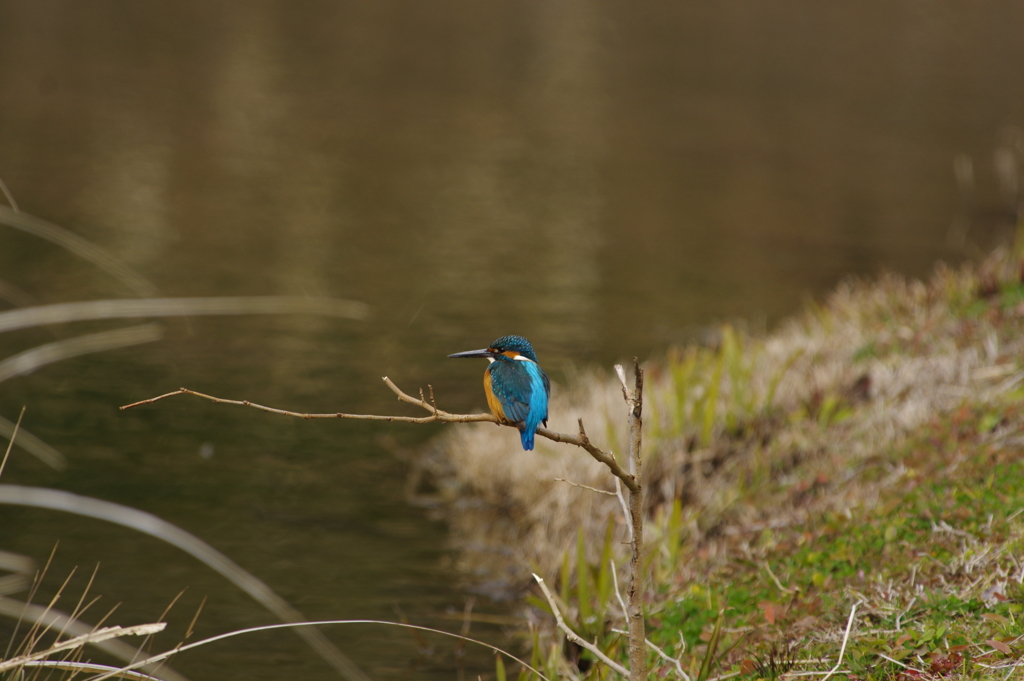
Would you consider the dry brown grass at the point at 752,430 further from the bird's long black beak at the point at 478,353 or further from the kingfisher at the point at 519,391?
the bird's long black beak at the point at 478,353

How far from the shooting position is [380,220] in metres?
23.5

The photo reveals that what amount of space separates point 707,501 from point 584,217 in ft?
60.0

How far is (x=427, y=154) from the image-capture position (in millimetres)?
31703

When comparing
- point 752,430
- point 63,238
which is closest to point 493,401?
point 63,238

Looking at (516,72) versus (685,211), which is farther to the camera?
(516,72)

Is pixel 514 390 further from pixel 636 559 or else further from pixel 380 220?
pixel 380 220

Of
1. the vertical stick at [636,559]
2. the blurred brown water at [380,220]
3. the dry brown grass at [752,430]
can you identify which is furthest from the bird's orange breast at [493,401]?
the blurred brown water at [380,220]

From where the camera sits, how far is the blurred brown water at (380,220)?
8.56 metres

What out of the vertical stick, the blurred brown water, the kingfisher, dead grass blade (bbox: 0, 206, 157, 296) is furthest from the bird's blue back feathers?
the blurred brown water

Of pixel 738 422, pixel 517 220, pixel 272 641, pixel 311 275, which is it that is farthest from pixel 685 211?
pixel 272 641

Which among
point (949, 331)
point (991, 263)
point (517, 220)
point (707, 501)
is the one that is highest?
point (517, 220)

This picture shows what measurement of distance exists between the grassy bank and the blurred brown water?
71 centimetres

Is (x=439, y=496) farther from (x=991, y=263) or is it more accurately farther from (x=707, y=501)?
(x=991, y=263)

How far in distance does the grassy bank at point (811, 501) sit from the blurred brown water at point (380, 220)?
71 centimetres
